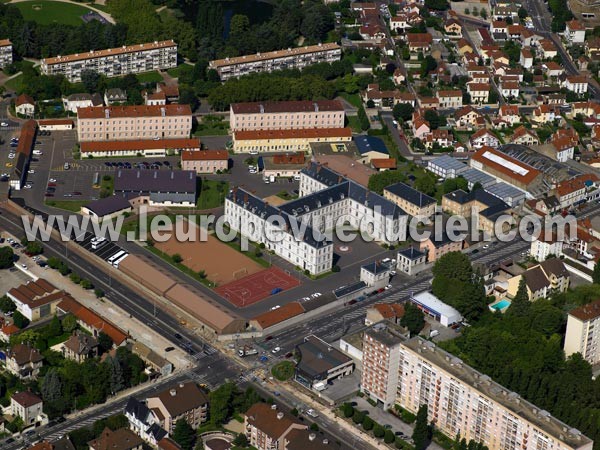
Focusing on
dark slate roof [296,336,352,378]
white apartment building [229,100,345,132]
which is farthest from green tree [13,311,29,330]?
white apartment building [229,100,345,132]

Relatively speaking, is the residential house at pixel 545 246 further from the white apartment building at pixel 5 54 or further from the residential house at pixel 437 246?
the white apartment building at pixel 5 54

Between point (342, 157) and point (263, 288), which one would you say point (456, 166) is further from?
point (263, 288)

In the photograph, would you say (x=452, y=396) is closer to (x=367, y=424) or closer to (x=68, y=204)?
(x=367, y=424)

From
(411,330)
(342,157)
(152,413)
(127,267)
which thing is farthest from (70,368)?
(342,157)

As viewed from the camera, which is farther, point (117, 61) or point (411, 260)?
point (117, 61)

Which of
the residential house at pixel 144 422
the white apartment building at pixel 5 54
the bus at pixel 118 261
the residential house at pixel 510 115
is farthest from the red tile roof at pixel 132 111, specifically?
the residential house at pixel 144 422

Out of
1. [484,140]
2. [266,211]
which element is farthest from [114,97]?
[484,140]
